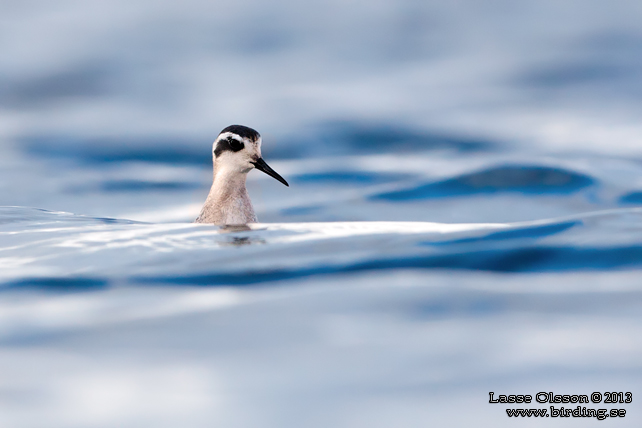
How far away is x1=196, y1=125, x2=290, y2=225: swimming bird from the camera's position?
8227 mm

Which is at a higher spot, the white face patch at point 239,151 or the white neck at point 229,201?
the white face patch at point 239,151

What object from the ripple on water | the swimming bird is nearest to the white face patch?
the swimming bird

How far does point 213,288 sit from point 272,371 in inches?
49.7

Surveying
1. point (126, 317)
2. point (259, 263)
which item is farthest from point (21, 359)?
point (259, 263)

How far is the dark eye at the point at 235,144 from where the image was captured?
8.23m

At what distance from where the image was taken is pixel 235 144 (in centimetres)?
827

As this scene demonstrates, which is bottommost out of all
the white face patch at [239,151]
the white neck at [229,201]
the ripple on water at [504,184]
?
the white neck at [229,201]

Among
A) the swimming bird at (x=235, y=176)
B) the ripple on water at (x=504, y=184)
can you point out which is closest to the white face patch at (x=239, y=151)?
the swimming bird at (x=235, y=176)

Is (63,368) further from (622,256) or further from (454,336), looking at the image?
(622,256)

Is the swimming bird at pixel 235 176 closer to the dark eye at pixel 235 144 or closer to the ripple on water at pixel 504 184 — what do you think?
the dark eye at pixel 235 144

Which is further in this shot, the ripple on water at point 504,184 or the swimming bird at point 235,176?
the ripple on water at point 504,184

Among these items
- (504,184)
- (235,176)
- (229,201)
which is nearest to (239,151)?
(235,176)

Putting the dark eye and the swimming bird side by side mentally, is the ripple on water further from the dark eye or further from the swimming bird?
the dark eye

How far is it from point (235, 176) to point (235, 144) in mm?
345
